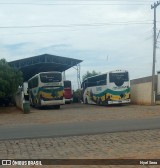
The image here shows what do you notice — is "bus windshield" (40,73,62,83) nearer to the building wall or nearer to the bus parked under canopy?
the building wall

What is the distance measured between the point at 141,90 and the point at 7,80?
1534 cm

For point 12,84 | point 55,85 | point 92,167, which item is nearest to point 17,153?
point 92,167

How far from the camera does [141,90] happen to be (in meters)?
40.2

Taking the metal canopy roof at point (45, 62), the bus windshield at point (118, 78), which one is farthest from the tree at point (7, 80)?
the metal canopy roof at point (45, 62)

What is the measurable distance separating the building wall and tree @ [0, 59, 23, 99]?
43.8ft

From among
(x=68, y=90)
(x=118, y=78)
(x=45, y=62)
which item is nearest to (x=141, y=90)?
(x=118, y=78)

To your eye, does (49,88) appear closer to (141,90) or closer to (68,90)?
(141,90)

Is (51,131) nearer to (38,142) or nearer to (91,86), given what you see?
(38,142)

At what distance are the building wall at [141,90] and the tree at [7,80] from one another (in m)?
13.3

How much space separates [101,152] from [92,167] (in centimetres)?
200

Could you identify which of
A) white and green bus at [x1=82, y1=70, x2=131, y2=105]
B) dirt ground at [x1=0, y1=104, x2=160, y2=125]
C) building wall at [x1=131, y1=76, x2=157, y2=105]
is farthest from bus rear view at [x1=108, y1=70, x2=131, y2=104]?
dirt ground at [x1=0, y1=104, x2=160, y2=125]

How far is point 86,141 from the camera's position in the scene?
1270 centimetres

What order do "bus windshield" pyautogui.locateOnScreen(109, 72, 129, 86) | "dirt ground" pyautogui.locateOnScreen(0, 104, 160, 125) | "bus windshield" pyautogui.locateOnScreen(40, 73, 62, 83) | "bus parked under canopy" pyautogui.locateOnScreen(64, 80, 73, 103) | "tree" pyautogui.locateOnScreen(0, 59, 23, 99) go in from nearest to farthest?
1. "dirt ground" pyautogui.locateOnScreen(0, 104, 160, 125)
2. "tree" pyautogui.locateOnScreen(0, 59, 23, 99)
3. "bus windshield" pyautogui.locateOnScreen(40, 73, 62, 83)
4. "bus windshield" pyautogui.locateOnScreen(109, 72, 129, 86)
5. "bus parked under canopy" pyautogui.locateOnScreen(64, 80, 73, 103)

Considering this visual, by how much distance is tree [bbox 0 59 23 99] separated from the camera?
1214 inches
